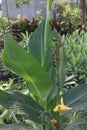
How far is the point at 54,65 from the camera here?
1.83 metres

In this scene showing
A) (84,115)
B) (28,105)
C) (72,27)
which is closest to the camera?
(28,105)

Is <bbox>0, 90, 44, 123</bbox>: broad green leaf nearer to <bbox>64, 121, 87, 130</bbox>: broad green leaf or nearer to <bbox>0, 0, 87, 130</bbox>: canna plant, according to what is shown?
<bbox>0, 0, 87, 130</bbox>: canna plant

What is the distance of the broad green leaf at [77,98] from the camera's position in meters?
1.90

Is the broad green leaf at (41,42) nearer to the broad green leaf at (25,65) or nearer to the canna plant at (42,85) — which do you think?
the canna plant at (42,85)

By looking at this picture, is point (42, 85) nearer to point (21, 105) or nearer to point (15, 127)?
point (21, 105)

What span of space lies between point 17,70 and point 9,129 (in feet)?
1.02

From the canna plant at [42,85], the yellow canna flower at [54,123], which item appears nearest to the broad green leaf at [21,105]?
the canna plant at [42,85]

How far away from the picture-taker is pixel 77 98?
6.34 feet

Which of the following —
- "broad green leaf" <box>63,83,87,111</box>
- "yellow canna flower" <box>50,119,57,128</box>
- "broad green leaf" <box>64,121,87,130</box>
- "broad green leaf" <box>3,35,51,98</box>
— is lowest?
"broad green leaf" <box>64,121,87,130</box>

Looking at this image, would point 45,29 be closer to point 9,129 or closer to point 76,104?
point 76,104

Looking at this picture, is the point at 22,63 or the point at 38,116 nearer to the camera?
the point at 22,63

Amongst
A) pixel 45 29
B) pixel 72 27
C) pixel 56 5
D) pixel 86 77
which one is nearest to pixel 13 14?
pixel 56 5

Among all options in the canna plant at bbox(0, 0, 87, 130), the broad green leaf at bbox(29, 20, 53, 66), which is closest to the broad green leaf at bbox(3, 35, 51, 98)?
the canna plant at bbox(0, 0, 87, 130)

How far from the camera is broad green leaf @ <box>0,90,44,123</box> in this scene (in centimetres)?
182
